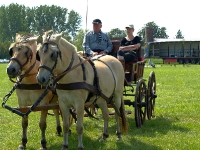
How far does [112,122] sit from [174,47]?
63.6m

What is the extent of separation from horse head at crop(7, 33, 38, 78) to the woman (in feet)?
8.51

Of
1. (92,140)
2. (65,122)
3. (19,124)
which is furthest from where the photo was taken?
(19,124)

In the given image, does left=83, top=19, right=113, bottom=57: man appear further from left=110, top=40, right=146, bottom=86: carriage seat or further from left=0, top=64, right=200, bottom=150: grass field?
left=0, top=64, right=200, bottom=150: grass field

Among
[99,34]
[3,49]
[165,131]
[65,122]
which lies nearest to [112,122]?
[165,131]

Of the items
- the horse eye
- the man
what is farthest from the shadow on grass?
the horse eye

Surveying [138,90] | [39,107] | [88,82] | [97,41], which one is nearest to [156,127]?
[138,90]

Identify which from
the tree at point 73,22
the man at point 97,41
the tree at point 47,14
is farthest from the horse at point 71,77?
the tree at point 47,14

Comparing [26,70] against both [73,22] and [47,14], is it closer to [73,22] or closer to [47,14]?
[73,22]

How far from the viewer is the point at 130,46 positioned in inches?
341

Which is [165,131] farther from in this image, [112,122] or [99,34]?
[99,34]

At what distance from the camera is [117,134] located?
7473 mm

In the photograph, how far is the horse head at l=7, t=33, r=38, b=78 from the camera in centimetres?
588

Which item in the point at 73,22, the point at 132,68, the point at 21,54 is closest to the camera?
the point at 21,54

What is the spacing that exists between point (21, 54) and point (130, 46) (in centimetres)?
331
